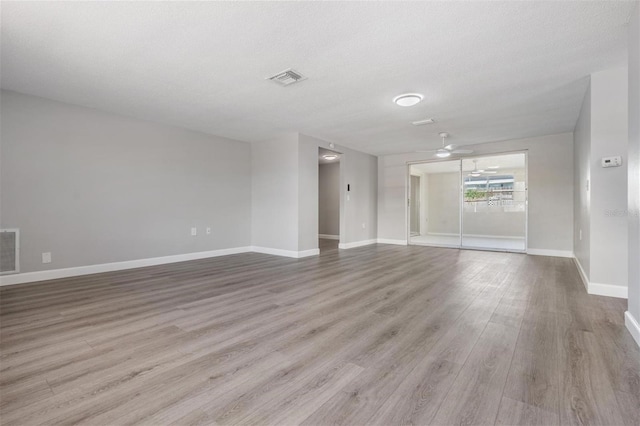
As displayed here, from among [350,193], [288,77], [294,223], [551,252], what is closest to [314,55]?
[288,77]

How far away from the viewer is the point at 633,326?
2.15 metres

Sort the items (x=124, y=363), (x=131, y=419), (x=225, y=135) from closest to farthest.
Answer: (x=131, y=419)
(x=124, y=363)
(x=225, y=135)

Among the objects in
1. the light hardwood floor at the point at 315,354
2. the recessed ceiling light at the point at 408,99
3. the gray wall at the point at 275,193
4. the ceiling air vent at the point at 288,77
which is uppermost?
the ceiling air vent at the point at 288,77

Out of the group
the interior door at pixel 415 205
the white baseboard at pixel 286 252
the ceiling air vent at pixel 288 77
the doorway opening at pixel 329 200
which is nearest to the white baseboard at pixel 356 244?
the white baseboard at pixel 286 252

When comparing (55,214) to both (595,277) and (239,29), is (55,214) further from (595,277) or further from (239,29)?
(595,277)

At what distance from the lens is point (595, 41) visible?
8.32ft

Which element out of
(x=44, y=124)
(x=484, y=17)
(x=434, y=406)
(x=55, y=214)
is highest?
(x=484, y=17)

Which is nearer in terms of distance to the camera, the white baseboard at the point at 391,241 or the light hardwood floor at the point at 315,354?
the light hardwood floor at the point at 315,354

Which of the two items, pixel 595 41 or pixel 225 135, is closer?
pixel 595 41

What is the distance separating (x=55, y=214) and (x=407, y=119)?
531 centimetres

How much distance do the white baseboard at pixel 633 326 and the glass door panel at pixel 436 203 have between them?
23.5ft

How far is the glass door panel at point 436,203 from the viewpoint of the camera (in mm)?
9789

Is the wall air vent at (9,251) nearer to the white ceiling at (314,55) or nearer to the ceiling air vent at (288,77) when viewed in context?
the white ceiling at (314,55)

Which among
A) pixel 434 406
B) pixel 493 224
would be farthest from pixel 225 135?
pixel 493 224
